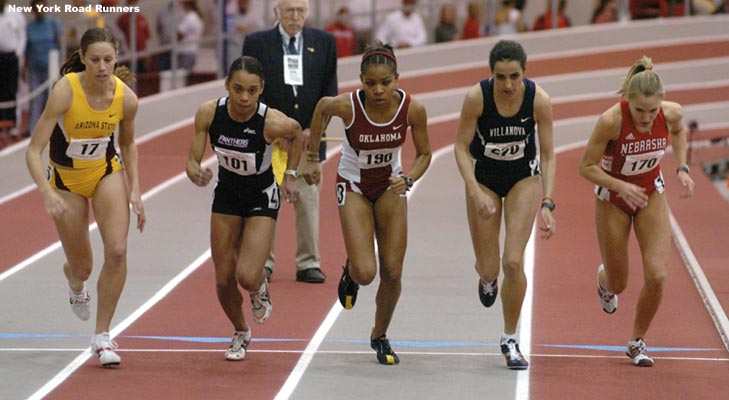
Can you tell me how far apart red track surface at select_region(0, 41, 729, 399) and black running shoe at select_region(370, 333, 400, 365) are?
21.2 inches

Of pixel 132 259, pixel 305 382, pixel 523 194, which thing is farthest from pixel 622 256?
pixel 132 259

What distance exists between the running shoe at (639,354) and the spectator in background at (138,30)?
46.9ft

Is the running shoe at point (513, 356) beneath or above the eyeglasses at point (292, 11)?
beneath

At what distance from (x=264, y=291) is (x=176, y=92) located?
13.9m

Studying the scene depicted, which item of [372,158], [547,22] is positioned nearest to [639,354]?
[372,158]

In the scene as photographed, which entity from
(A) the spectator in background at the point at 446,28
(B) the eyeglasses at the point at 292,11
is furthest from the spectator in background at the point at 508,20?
(B) the eyeglasses at the point at 292,11

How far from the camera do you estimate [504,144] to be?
8.81 m

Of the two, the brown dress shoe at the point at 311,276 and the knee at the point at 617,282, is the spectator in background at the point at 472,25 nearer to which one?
the brown dress shoe at the point at 311,276

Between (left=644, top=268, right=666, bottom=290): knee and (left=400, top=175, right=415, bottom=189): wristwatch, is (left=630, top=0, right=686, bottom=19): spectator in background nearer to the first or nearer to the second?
(left=644, top=268, right=666, bottom=290): knee

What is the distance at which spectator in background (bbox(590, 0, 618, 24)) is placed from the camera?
2609 centimetres

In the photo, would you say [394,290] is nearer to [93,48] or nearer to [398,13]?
[93,48]

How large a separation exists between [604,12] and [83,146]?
18.6 metres

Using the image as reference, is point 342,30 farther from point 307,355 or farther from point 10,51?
point 307,355

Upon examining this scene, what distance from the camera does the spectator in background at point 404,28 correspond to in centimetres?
2414
